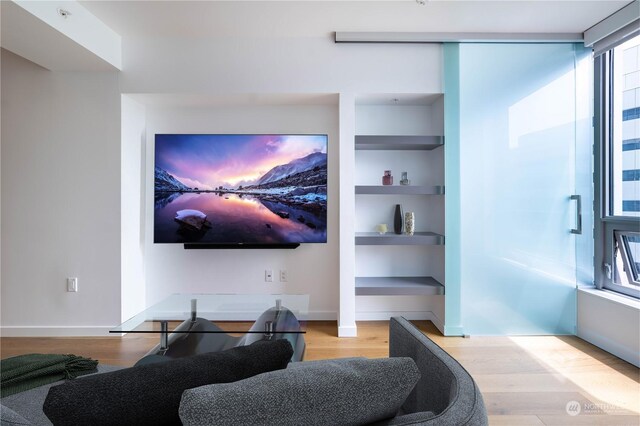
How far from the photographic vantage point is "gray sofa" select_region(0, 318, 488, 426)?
78 centimetres

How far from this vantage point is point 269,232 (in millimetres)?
3479

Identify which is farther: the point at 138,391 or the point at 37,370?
the point at 37,370

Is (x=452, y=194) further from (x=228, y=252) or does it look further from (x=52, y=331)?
(x=52, y=331)

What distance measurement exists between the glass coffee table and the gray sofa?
1.64 ft

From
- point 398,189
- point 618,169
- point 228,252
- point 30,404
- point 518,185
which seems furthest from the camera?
point 228,252

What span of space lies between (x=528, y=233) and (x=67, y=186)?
3825 mm

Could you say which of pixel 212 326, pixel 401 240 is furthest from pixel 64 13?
pixel 401 240

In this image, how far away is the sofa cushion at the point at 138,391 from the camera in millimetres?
725

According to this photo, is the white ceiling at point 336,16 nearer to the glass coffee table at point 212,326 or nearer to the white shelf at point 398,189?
the white shelf at point 398,189

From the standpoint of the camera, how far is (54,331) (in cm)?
319

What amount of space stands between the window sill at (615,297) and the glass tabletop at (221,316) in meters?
2.23

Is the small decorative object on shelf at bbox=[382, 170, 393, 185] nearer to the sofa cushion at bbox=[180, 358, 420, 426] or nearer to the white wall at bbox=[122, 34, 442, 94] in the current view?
the white wall at bbox=[122, 34, 442, 94]

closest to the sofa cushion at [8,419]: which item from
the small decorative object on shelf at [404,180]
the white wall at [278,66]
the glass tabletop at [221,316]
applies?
the glass tabletop at [221,316]

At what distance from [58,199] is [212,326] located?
2.12m
